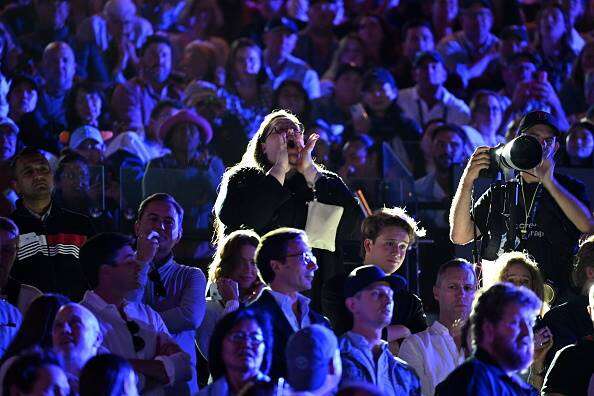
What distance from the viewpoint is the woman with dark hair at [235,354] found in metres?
5.43

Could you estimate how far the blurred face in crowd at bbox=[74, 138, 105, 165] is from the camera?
10244 mm

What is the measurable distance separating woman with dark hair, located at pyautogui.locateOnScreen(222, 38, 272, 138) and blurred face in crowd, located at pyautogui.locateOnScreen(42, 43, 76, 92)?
4.56ft

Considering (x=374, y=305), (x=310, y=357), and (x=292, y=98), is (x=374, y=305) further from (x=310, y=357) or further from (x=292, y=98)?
(x=292, y=98)

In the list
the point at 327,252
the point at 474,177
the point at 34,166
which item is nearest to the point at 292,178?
the point at 327,252

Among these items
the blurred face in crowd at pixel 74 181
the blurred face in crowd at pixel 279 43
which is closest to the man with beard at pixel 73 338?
the blurred face in crowd at pixel 74 181

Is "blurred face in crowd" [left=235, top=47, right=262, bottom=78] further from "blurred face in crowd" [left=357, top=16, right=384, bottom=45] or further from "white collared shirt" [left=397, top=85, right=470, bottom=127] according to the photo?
Answer: "blurred face in crowd" [left=357, top=16, right=384, bottom=45]

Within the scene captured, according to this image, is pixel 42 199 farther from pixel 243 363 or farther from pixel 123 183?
pixel 243 363

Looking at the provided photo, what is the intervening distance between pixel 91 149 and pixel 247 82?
83.9 inches

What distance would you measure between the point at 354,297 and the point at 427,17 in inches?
331

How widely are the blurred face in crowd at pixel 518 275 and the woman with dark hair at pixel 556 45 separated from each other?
261 inches

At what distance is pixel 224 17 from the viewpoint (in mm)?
13805

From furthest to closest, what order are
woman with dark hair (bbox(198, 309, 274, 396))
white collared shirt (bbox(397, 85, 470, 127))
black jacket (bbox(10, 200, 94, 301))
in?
1. white collared shirt (bbox(397, 85, 470, 127))
2. black jacket (bbox(10, 200, 94, 301))
3. woman with dark hair (bbox(198, 309, 274, 396))

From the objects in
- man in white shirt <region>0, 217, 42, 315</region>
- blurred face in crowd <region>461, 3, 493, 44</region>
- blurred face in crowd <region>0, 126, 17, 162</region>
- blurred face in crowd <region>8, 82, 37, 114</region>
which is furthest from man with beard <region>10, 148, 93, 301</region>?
blurred face in crowd <region>461, 3, 493, 44</region>

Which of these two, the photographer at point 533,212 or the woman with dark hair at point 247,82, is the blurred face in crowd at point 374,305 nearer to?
the photographer at point 533,212
